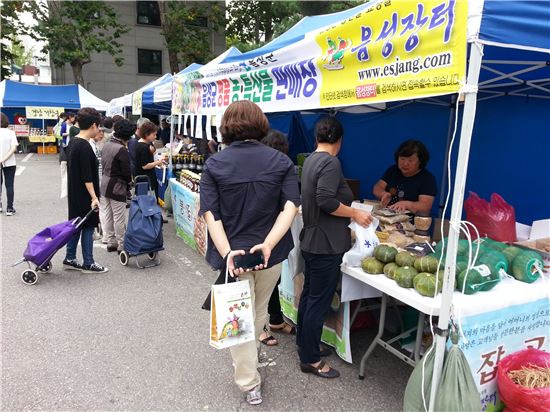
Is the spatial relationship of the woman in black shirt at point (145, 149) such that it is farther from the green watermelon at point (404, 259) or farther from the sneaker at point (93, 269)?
the green watermelon at point (404, 259)

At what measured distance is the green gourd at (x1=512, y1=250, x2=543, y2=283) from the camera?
7.98ft

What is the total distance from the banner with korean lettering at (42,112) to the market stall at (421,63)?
1780 cm

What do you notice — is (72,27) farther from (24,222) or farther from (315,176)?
(315,176)

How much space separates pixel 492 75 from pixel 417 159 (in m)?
0.92

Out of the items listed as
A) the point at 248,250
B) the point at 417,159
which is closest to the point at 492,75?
the point at 417,159

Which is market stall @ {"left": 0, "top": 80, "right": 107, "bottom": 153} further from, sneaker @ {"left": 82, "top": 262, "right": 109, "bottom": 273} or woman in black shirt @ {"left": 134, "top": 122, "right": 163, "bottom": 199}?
sneaker @ {"left": 82, "top": 262, "right": 109, "bottom": 273}

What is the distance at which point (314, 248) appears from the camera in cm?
260

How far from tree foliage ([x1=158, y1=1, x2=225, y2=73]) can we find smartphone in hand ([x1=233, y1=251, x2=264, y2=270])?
58.6 ft

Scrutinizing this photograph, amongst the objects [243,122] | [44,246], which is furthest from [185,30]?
[243,122]

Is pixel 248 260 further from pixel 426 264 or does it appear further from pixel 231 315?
pixel 426 264

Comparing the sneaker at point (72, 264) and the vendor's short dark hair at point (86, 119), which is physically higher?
the vendor's short dark hair at point (86, 119)

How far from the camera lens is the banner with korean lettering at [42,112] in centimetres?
1794

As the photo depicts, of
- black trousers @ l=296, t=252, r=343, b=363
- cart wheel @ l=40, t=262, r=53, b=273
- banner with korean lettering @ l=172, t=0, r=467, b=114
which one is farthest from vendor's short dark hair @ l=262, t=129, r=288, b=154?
cart wheel @ l=40, t=262, r=53, b=273

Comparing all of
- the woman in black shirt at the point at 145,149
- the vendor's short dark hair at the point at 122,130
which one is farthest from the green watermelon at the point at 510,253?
the woman in black shirt at the point at 145,149
